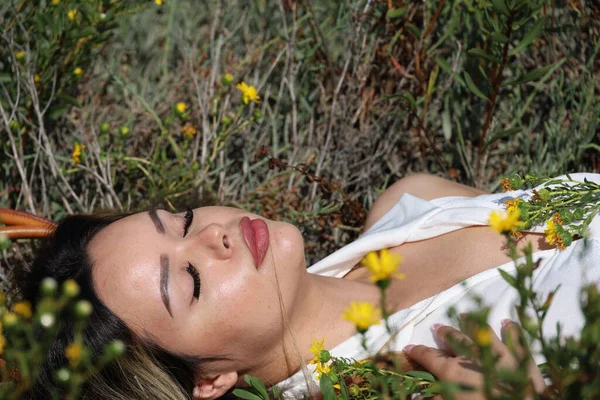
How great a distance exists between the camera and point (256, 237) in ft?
5.37

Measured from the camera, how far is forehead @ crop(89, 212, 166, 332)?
1.58 m

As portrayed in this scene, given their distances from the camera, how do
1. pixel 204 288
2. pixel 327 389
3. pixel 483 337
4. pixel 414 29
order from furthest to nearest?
1. pixel 414 29
2. pixel 204 288
3. pixel 327 389
4. pixel 483 337

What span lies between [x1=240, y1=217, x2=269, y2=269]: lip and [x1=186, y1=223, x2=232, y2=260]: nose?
0.17 feet

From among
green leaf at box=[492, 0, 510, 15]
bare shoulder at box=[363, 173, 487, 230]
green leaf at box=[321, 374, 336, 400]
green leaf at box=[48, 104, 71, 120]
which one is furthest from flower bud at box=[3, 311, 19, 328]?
green leaf at box=[48, 104, 71, 120]

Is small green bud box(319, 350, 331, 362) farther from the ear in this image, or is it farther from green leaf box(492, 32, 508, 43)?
green leaf box(492, 32, 508, 43)

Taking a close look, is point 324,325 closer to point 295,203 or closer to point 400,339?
point 400,339

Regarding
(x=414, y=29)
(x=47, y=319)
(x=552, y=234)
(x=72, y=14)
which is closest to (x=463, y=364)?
(x=552, y=234)

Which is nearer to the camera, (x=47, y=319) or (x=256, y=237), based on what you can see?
(x=47, y=319)

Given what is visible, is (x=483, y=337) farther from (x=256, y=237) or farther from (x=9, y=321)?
(x=256, y=237)

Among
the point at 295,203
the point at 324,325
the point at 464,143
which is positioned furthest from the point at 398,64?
the point at 324,325

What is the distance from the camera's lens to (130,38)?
3146 mm

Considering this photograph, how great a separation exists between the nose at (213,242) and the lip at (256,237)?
0.17 ft

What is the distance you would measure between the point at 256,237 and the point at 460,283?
539 mm

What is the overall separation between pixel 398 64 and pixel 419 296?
106 centimetres
